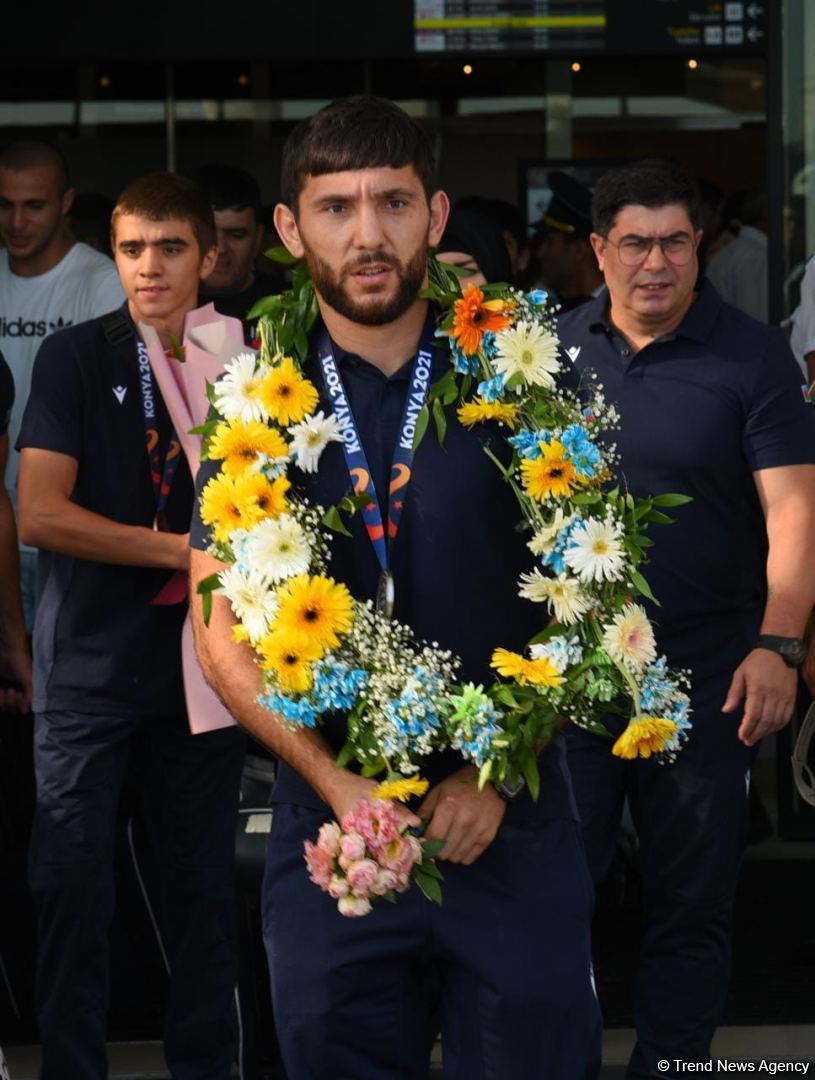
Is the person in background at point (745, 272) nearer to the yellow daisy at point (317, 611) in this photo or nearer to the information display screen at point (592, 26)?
the information display screen at point (592, 26)

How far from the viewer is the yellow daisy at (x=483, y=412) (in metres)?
3.40

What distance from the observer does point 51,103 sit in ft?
38.4

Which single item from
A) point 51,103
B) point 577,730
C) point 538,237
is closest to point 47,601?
point 577,730

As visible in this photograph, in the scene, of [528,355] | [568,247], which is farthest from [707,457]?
[568,247]

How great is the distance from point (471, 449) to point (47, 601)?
6.35 feet

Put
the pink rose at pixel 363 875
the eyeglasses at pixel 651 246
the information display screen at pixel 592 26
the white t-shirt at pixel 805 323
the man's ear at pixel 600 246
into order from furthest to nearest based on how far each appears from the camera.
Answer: the information display screen at pixel 592 26
the white t-shirt at pixel 805 323
the man's ear at pixel 600 246
the eyeglasses at pixel 651 246
the pink rose at pixel 363 875

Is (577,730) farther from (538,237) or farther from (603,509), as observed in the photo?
(538,237)

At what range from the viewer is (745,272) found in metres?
9.21

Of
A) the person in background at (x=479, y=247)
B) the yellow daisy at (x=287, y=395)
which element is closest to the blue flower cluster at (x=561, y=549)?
the yellow daisy at (x=287, y=395)

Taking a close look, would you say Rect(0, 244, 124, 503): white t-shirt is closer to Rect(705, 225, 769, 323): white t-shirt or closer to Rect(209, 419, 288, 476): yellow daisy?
Rect(209, 419, 288, 476): yellow daisy

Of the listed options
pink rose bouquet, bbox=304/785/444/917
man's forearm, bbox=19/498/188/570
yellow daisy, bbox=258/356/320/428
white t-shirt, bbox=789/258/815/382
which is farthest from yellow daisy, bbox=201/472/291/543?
white t-shirt, bbox=789/258/815/382

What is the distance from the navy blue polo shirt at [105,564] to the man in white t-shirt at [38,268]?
3.80ft

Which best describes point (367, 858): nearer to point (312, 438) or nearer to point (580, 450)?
point (312, 438)

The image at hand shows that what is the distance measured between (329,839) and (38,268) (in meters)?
3.57
